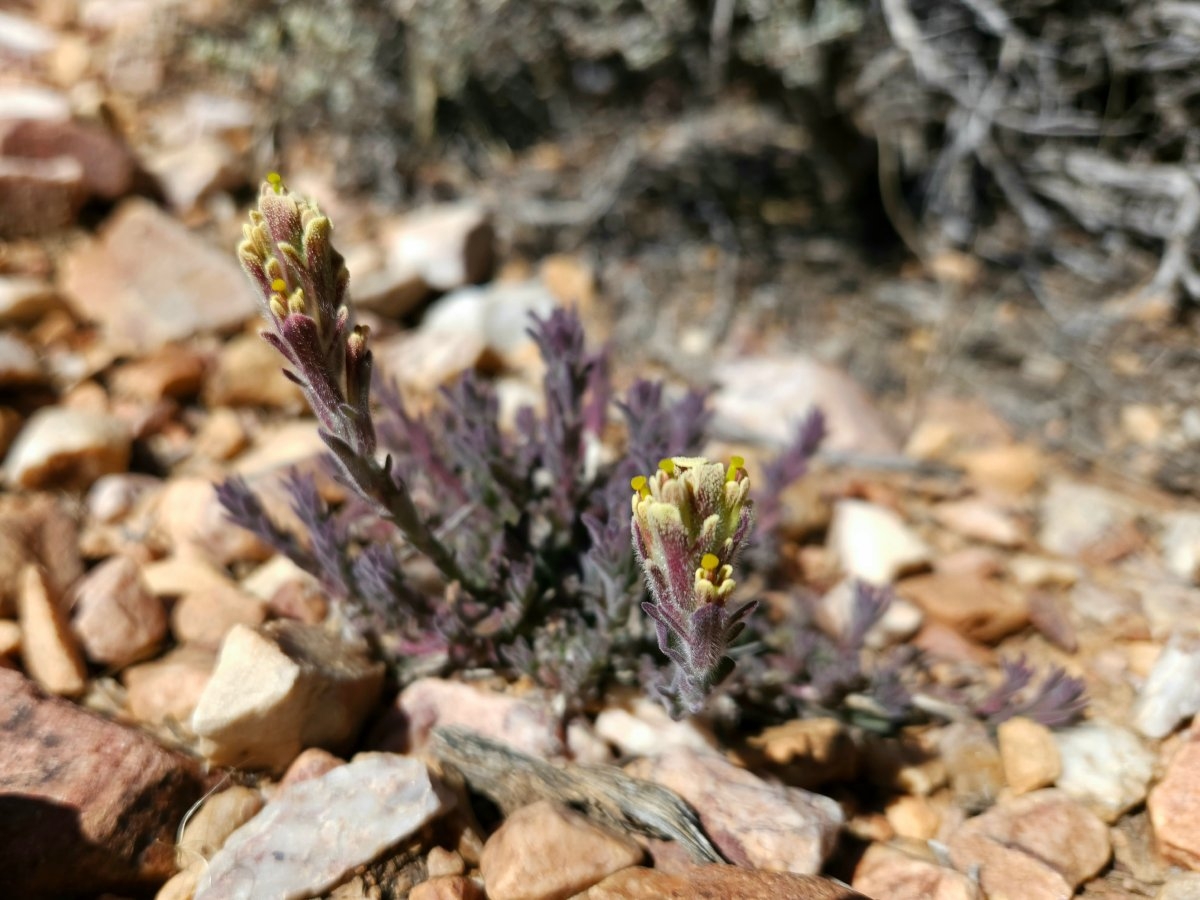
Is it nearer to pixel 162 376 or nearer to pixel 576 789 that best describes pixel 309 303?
pixel 576 789

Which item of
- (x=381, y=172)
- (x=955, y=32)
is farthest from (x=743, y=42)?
(x=381, y=172)

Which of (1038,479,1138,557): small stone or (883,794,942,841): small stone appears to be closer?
(883,794,942,841): small stone

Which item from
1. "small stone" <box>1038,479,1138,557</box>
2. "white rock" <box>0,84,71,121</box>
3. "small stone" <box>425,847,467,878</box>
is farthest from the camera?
"white rock" <box>0,84,71,121</box>

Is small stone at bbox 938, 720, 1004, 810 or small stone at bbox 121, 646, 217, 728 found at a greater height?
small stone at bbox 121, 646, 217, 728

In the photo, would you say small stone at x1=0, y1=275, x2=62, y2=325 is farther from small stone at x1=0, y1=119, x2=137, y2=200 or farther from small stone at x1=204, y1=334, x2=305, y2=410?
small stone at x1=204, y1=334, x2=305, y2=410

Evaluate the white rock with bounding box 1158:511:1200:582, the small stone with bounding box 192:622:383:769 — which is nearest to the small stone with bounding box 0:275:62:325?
the small stone with bounding box 192:622:383:769

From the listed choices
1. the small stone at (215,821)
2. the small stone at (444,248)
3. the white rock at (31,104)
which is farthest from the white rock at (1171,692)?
the white rock at (31,104)

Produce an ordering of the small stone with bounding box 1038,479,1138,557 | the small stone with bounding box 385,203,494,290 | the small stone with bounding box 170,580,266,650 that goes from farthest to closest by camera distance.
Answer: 1. the small stone with bounding box 385,203,494,290
2. the small stone with bounding box 1038,479,1138,557
3. the small stone with bounding box 170,580,266,650

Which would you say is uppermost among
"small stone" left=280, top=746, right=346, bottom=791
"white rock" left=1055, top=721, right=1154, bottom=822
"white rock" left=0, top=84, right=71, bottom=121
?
"white rock" left=0, top=84, right=71, bottom=121
